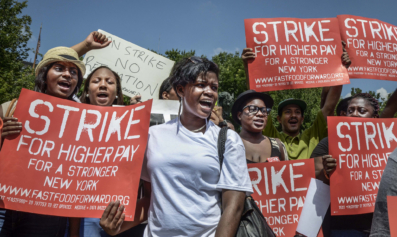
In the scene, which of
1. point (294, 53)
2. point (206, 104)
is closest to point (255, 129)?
point (294, 53)

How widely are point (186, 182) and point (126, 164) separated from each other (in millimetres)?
449

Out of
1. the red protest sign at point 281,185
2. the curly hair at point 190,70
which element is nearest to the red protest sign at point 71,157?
the curly hair at point 190,70

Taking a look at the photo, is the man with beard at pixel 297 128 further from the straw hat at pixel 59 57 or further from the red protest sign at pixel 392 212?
the straw hat at pixel 59 57

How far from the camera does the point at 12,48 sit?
60.0 ft

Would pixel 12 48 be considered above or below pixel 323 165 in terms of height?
above

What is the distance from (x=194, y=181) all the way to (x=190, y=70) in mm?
734

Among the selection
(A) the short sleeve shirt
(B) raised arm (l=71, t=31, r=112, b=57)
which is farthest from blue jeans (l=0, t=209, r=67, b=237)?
(A) the short sleeve shirt

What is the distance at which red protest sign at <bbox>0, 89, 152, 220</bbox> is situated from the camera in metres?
2.01

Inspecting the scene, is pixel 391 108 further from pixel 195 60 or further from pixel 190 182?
pixel 190 182

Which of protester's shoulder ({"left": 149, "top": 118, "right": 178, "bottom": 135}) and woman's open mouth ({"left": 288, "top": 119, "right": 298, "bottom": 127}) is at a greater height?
woman's open mouth ({"left": 288, "top": 119, "right": 298, "bottom": 127})

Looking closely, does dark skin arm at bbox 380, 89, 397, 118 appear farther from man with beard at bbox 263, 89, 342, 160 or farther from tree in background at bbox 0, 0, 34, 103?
tree in background at bbox 0, 0, 34, 103

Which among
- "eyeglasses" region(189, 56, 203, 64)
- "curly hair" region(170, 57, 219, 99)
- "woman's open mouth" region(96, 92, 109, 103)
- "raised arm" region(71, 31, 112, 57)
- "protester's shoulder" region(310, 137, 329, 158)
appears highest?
"raised arm" region(71, 31, 112, 57)

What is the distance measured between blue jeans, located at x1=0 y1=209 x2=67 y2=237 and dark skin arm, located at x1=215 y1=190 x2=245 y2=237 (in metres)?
1.21

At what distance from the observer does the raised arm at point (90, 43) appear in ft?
10.8
